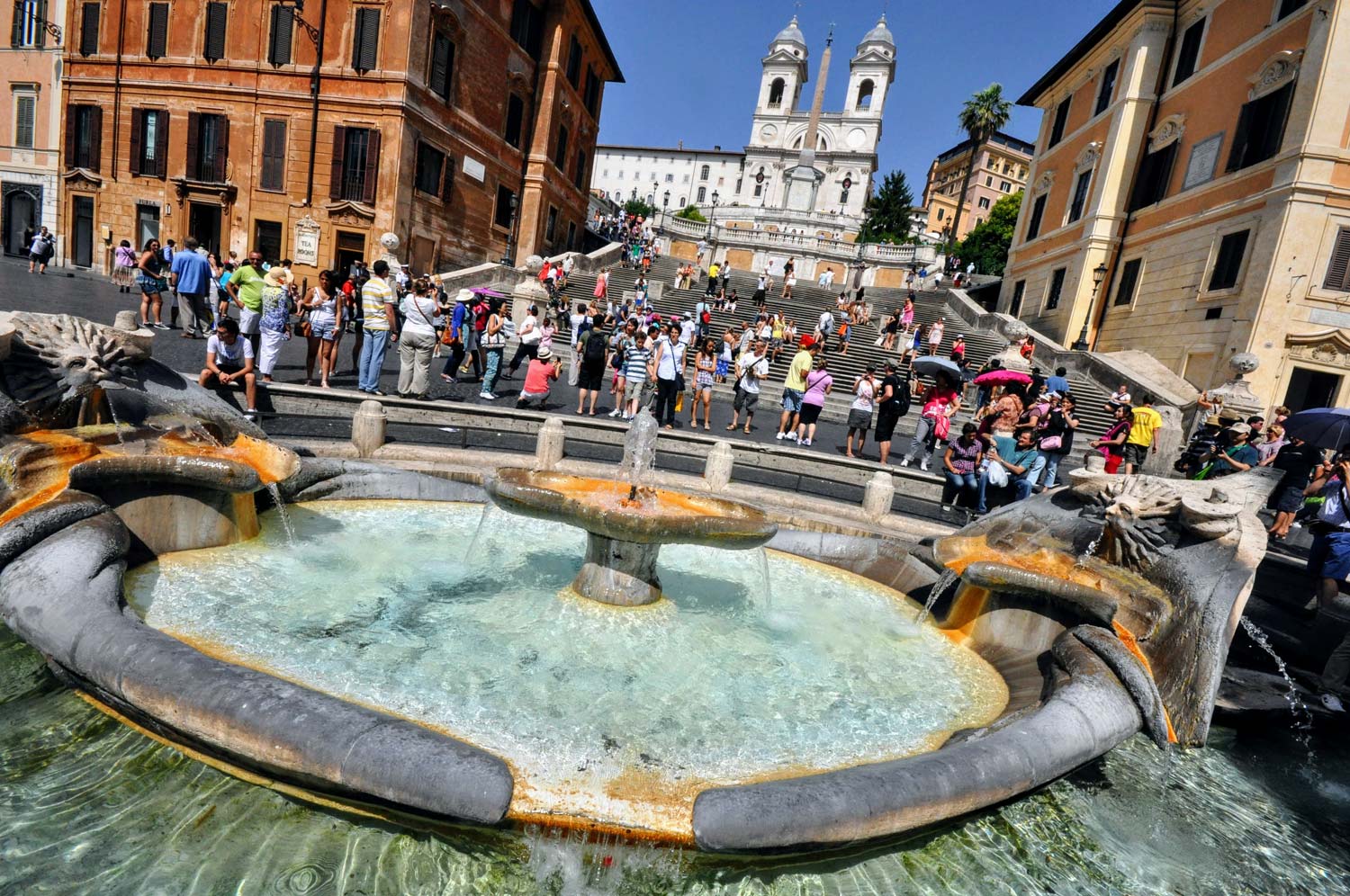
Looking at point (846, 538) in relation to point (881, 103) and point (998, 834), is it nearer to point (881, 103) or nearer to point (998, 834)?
point (998, 834)

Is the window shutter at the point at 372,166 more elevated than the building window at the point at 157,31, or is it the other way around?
the building window at the point at 157,31

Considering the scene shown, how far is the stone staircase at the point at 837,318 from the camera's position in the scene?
59.4 ft

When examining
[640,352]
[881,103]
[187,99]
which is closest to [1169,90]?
[640,352]

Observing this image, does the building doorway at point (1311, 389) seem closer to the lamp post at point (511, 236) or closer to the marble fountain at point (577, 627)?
the marble fountain at point (577, 627)

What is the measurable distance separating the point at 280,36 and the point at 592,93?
59.9ft

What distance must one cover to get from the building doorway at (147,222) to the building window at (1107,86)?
35339 millimetres

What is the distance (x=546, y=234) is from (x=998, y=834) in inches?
1333

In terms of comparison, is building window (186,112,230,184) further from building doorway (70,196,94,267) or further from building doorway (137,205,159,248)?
building doorway (70,196,94,267)

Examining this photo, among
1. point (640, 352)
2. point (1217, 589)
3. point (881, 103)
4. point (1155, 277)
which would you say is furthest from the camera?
point (881, 103)

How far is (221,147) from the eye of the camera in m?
24.0

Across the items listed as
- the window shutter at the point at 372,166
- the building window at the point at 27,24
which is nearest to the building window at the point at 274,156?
the window shutter at the point at 372,166

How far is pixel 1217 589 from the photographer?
426cm

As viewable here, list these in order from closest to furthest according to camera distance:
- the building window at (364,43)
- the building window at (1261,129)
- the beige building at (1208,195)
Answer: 1. the beige building at (1208,195)
2. the building window at (1261,129)
3. the building window at (364,43)

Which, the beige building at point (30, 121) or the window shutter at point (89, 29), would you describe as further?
the beige building at point (30, 121)
